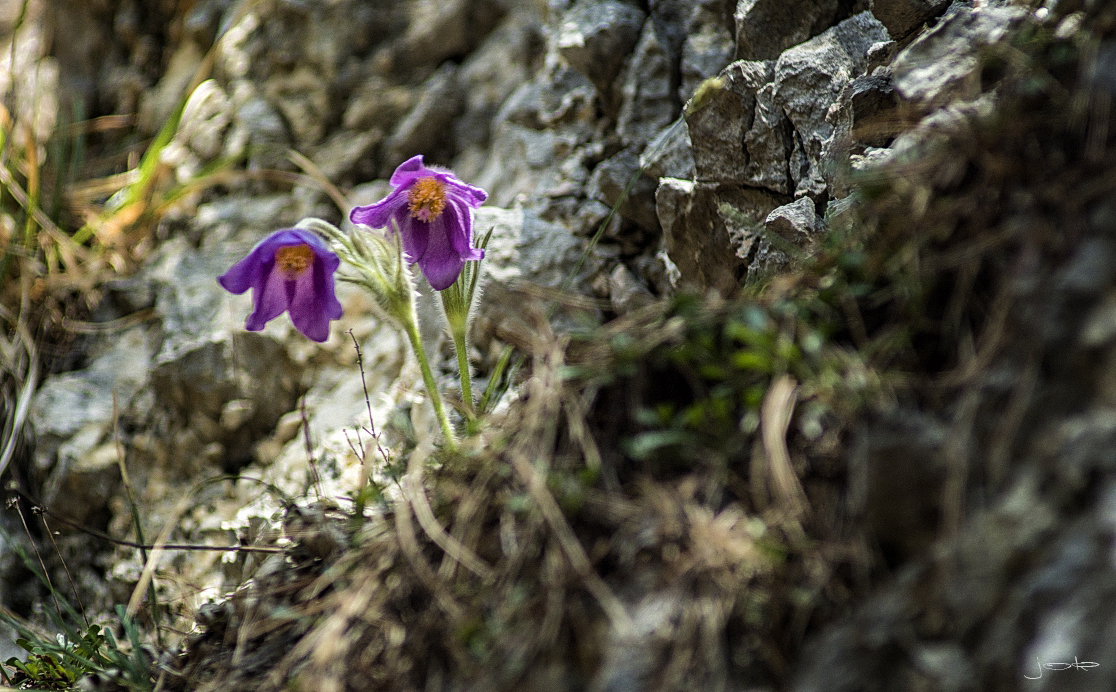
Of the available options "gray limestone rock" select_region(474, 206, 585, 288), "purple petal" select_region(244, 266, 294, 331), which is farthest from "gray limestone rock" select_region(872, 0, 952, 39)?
"purple petal" select_region(244, 266, 294, 331)

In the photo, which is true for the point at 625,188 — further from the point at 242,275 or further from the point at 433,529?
the point at 433,529

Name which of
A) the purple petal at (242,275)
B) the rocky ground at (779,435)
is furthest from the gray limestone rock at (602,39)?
the purple petal at (242,275)

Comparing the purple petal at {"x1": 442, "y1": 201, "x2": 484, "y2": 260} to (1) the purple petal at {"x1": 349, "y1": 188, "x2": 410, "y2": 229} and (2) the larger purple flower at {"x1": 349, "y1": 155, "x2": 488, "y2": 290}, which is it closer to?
(2) the larger purple flower at {"x1": 349, "y1": 155, "x2": 488, "y2": 290}

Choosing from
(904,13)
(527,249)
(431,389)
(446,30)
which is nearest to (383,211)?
(431,389)

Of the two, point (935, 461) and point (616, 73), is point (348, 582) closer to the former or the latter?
point (935, 461)

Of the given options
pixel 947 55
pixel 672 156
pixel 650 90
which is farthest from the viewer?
pixel 650 90

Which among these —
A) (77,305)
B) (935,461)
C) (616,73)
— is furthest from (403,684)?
(77,305)

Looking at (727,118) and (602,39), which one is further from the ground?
(602,39)

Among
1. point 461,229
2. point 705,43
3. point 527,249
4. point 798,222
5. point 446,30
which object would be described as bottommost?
point 527,249
